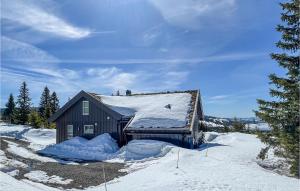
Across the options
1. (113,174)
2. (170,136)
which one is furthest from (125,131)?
(113,174)

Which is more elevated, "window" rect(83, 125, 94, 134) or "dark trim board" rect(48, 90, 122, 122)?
"dark trim board" rect(48, 90, 122, 122)

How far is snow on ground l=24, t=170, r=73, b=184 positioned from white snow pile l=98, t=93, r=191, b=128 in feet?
37.5

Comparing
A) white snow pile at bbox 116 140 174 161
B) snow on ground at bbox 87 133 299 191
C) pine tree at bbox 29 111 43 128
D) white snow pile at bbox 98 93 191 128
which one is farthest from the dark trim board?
pine tree at bbox 29 111 43 128

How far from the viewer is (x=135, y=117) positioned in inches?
1165

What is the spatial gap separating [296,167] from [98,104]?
19198mm

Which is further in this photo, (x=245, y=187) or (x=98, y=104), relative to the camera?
(x=98, y=104)

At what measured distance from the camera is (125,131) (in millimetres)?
28422

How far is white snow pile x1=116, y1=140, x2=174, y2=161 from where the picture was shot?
2368 centimetres

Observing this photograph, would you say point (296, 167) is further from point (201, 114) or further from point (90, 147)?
point (201, 114)

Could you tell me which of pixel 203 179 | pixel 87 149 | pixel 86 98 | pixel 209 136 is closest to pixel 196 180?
pixel 203 179

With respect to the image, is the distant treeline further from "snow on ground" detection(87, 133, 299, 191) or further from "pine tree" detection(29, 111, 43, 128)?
"snow on ground" detection(87, 133, 299, 191)

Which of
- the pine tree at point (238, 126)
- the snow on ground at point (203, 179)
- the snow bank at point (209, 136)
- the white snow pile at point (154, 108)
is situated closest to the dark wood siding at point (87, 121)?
the white snow pile at point (154, 108)

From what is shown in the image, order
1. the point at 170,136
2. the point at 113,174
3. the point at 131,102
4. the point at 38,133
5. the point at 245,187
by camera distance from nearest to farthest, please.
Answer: the point at 245,187 < the point at 113,174 < the point at 170,136 < the point at 131,102 < the point at 38,133

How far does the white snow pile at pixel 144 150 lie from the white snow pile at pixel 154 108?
2.59m
